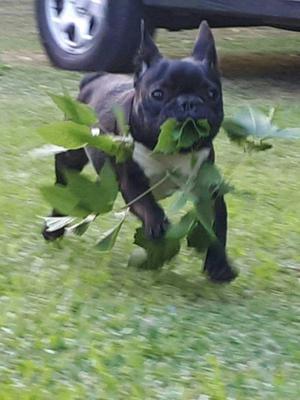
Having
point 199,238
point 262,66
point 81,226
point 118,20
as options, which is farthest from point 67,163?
point 262,66

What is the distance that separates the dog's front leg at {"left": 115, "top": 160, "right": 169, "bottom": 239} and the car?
3.48 metres

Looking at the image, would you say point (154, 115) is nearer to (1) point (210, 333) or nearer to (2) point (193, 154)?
(2) point (193, 154)

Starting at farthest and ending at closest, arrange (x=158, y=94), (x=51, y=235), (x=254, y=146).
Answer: (x=51, y=235) < (x=254, y=146) < (x=158, y=94)

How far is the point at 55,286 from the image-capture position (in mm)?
4336

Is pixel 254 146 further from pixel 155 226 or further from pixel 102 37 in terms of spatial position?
pixel 102 37

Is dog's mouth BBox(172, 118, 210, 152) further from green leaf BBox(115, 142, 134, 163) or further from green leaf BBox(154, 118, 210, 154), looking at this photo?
green leaf BBox(115, 142, 134, 163)

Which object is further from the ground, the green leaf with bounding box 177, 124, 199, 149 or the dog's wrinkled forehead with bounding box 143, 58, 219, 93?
the dog's wrinkled forehead with bounding box 143, 58, 219, 93

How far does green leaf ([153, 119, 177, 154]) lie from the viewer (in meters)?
4.03

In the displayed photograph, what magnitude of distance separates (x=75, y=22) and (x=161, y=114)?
453cm

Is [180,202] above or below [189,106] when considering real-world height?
below

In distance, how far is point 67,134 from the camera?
4.20 m

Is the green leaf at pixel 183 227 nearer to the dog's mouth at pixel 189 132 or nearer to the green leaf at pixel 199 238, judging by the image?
the green leaf at pixel 199 238

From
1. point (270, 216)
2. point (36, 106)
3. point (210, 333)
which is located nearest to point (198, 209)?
point (210, 333)

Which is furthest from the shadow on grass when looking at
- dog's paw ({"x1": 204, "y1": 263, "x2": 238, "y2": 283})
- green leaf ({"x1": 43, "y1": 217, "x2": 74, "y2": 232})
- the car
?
green leaf ({"x1": 43, "y1": 217, "x2": 74, "y2": 232})
